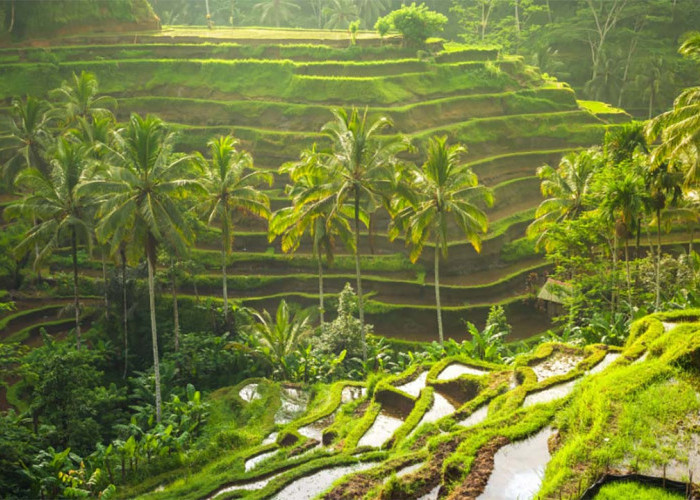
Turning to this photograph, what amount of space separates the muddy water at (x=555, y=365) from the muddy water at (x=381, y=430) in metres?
3.92

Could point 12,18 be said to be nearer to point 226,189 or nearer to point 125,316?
point 226,189

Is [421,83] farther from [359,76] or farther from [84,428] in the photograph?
[84,428]

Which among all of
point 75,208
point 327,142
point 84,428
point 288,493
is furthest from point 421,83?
point 288,493

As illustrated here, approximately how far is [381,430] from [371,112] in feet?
85.5

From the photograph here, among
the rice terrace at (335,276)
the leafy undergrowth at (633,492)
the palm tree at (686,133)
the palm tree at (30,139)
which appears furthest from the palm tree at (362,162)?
the palm tree at (30,139)

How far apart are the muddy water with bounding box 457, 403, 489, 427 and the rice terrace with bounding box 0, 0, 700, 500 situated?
2.9 inches

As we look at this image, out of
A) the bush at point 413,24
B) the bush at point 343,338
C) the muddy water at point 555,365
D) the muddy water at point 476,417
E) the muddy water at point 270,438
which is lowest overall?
the muddy water at point 270,438

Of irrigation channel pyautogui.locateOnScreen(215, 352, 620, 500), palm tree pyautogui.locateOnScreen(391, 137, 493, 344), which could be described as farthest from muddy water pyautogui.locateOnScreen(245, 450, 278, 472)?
palm tree pyautogui.locateOnScreen(391, 137, 493, 344)

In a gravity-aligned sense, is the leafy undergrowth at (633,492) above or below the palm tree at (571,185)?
below

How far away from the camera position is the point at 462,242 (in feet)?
108

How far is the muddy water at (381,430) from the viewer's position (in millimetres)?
15910

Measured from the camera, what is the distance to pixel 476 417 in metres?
15.2

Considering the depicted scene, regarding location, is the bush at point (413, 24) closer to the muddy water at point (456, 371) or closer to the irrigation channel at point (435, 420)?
the irrigation channel at point (435, 420)

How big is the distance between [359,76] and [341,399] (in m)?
28.4
